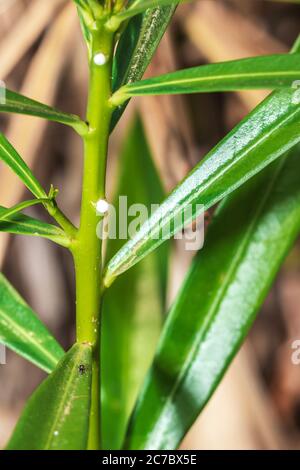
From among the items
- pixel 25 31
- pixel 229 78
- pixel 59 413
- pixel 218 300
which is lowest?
pixel 59 413

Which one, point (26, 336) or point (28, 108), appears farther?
point (26, 336)

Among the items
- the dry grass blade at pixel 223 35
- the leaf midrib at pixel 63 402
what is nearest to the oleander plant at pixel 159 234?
the leaf midrib at pixel 63 402

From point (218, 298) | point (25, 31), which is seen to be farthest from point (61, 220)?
point (25, 31)

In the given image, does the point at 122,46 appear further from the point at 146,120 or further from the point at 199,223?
the point at 146,120

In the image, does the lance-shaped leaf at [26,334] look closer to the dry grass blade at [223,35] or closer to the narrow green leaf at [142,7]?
the narrow green leaf at [142,7]

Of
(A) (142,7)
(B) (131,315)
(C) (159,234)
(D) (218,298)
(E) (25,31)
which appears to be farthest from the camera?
(E) (25,31)

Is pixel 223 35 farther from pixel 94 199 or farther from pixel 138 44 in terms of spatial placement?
pixel 94 199

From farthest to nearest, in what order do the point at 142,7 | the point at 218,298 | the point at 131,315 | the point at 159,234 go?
the point at 131,315, the point at 218,298, the point at 159,234, the point at 142,7

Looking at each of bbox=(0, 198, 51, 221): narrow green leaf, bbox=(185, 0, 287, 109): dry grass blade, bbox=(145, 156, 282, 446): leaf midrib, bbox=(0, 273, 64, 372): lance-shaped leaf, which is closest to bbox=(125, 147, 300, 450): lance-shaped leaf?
bbox=(145, 156, 282, 446): leaf midrib
